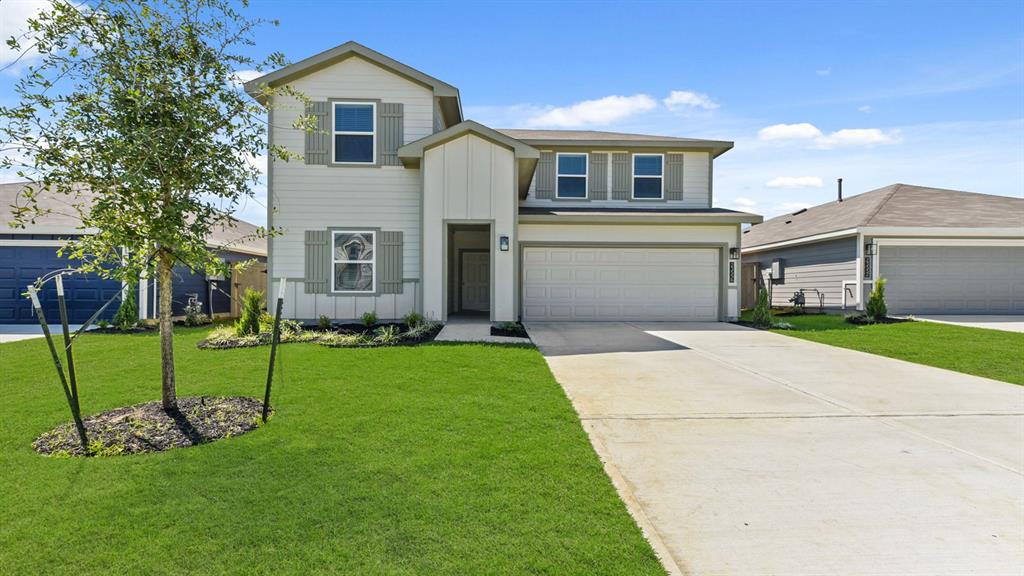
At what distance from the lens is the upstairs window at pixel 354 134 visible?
40.3ft

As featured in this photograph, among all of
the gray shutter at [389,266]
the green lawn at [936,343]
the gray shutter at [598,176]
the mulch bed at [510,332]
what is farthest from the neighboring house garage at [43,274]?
the green lawn at [936,343]

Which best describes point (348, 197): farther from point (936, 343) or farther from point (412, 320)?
point (936, 343)

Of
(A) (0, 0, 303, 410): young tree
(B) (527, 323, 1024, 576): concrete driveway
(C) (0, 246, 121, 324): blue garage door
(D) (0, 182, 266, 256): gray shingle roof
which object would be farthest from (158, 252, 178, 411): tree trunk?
(C) (0, 246, 121, 324): blue garage door

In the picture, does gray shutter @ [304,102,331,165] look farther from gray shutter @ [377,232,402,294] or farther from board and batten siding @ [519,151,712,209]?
board and batten siding @ [519,151,712,209]

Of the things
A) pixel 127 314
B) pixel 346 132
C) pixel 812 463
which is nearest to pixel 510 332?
pixel 346 132

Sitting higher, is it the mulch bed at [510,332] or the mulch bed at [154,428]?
the mulch bed at [510,332]

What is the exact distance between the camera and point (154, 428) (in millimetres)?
4648

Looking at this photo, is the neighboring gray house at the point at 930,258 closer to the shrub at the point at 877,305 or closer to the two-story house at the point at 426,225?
the shrub at the point at 877,305

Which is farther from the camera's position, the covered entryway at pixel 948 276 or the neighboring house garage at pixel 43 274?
the covered entryway at pixel 948 276

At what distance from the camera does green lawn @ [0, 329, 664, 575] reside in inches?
104

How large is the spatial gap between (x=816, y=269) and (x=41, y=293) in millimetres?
22525

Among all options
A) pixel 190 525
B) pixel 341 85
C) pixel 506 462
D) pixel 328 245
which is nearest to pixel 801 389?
pixel 506 462

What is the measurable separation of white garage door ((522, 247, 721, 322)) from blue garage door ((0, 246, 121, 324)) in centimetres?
1069

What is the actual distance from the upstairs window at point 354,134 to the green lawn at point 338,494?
7605mm
